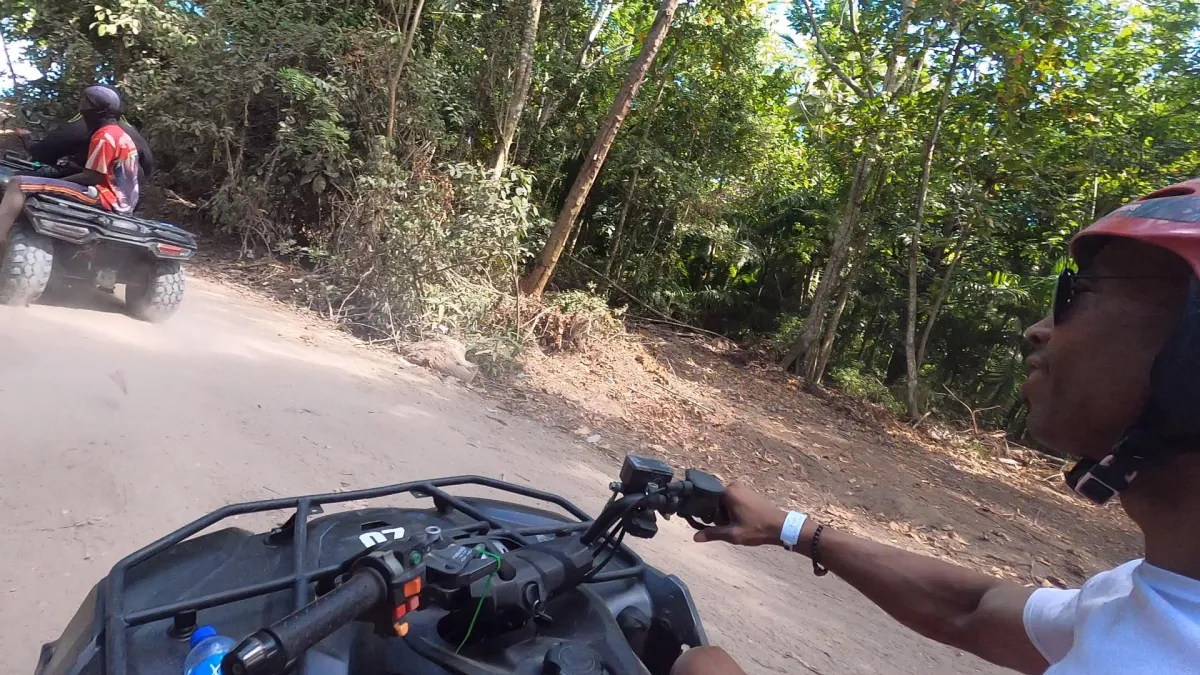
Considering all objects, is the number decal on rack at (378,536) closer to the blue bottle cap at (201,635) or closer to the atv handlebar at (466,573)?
→ the atv handlebar at (466,573)

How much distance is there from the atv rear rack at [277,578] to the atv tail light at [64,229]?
4.67 meters

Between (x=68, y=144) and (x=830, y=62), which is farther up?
(x=830, y=62)

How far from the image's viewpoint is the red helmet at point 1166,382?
0.95m

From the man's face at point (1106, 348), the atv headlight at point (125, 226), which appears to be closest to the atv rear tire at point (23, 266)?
the atv headlight at point (125, 226)

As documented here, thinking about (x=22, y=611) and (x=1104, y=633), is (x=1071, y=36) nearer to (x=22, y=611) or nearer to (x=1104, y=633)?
(x=1104, y=633)

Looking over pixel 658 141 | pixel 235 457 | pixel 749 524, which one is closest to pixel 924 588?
pixel 749 524

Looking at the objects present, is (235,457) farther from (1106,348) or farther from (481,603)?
(1106,348)

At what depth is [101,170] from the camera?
5398 mm

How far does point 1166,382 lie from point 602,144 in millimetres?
7974

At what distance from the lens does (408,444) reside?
4.66 metres

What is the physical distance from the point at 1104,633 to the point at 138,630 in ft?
4.80

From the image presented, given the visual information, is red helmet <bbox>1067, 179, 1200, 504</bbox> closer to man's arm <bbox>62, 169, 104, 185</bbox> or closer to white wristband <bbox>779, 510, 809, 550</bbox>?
white wristband <bbox>779, 510, 809, 550</bbox>

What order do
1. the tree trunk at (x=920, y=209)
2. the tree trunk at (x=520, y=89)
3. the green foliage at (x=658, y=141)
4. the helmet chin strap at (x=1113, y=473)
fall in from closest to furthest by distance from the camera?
the helmet chin strap at (x=1113, y=473) < the green foliage at (x=658, y=141) < the tree trunk at (x=920, y=209) < the tree trunk at (x=520, y=89)

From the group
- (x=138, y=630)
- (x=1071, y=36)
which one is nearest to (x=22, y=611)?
(x=138, y=630)
